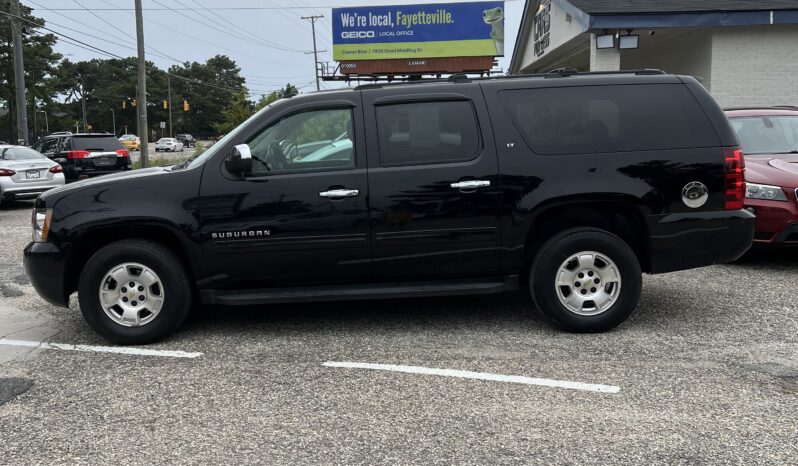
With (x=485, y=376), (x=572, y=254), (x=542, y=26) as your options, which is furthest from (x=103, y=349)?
(x=542, y=26)

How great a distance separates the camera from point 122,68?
12238cm

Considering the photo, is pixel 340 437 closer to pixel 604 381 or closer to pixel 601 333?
pixel 604 381

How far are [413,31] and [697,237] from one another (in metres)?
37.8

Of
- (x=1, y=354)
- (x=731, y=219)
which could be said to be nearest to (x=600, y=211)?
(x=731, y=219)

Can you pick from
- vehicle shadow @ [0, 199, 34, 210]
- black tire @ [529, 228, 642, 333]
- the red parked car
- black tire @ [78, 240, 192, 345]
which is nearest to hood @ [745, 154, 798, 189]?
the red parked car

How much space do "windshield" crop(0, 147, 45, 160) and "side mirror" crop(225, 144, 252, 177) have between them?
39.3 ft

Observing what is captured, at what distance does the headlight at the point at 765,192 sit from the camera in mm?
6777

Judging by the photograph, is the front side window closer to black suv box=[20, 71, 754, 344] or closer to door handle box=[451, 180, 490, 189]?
black suv box=[20, 71, 754, 344]

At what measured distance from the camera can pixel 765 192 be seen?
270 inches

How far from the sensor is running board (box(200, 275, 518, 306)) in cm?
494

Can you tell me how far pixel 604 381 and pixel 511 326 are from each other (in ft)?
4.20

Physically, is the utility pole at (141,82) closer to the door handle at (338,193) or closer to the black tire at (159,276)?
the black tire at (159,276)

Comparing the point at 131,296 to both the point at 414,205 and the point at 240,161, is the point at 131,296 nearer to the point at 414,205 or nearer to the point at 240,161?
the point at 240,161

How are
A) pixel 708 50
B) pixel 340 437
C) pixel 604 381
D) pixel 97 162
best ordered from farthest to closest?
1. pixel 97 162
2. pixel 708 50
3. pixel 604 381
4. pixel 340 437
